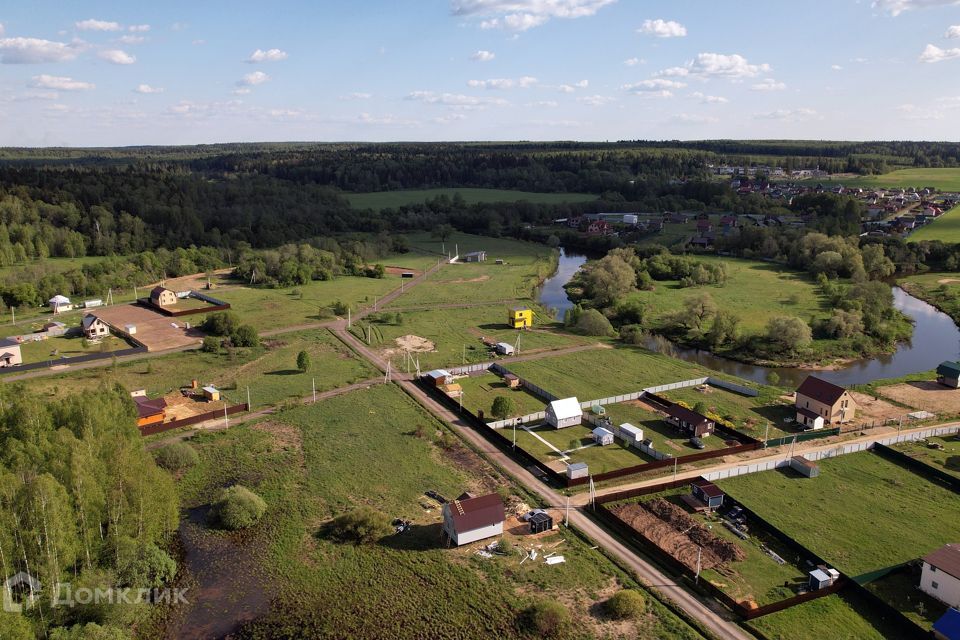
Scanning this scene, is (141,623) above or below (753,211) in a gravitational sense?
below

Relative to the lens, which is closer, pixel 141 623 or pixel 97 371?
pixel 141 623

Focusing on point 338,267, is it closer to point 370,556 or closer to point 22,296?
point 22,296

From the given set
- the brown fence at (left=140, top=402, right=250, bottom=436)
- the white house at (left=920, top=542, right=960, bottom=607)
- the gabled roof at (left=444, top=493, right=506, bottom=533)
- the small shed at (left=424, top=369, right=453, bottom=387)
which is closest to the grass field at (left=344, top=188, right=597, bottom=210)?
the small shed at (left=424, top=369, right=453, bottom=387)

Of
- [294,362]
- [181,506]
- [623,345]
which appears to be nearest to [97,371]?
[294,362]

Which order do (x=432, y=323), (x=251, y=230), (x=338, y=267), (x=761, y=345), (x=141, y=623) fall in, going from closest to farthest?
(x=141, y=623) < (x=761, y=345) < (x=432, y=323) < (x=338, y=267) < (x=251, y=230)

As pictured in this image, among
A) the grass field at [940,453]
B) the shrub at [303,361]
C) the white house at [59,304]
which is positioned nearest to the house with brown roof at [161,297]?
the white house at [59,304]

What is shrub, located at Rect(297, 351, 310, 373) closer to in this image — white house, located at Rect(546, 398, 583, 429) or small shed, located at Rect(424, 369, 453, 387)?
small shed, located at Rect(424, 369, 453, 387)
